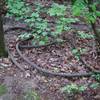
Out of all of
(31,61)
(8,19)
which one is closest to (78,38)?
(31,61)

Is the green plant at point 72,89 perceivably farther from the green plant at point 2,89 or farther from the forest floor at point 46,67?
the green plant at point 2,89

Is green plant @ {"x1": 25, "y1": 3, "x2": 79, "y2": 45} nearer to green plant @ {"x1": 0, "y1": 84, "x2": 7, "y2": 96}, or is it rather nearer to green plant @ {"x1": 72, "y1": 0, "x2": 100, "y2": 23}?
green plant @ {"x1": 0, "y1": 84, "x2": 7, "y2": 96}

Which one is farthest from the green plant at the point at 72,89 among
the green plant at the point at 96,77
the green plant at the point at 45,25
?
the green plant at the point at 45,25

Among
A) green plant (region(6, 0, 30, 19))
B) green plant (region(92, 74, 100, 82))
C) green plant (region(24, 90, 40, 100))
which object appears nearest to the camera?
green plant (region(24, 90, 40, 100))

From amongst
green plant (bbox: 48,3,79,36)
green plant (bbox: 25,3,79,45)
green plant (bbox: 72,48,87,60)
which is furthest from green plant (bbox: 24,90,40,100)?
green plant (bbox: 48,3,79,36)

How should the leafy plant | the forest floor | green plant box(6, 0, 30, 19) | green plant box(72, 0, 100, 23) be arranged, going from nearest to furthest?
green plant box(72, 0, 100, 23) → the forest floor → the leafy plant → green plant box(6, 0, 30, 19)

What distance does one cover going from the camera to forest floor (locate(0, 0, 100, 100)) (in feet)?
16.5

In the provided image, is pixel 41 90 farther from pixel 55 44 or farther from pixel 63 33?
pixel 63 33

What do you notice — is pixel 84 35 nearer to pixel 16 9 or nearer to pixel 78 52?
pixel 78 52

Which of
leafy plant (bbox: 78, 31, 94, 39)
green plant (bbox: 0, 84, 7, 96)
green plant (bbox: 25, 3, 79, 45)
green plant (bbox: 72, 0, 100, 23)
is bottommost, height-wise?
green plant (bbox: 0, 84, 7, 96)

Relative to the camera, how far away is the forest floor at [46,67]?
504 centimetres

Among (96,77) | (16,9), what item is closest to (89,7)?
(96,77)

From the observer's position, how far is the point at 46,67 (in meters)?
5.78

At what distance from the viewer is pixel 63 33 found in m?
6.86
